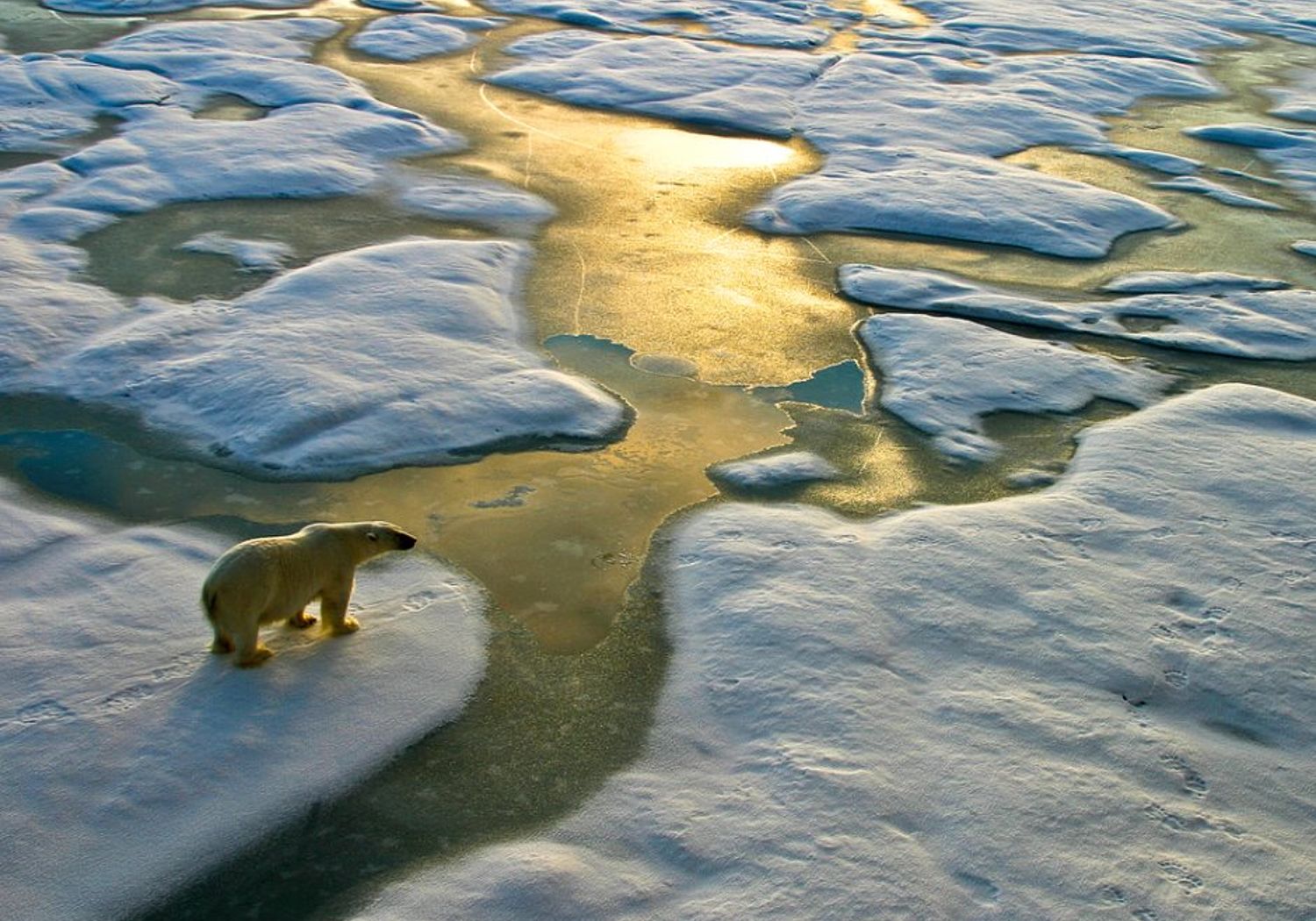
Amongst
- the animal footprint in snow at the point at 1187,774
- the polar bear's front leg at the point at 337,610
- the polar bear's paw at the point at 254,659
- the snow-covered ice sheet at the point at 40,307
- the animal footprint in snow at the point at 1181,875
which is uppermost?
the animal footprint in snow at the point at 1187,774

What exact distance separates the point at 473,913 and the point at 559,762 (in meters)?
0.69

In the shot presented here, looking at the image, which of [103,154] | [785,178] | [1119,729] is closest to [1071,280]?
[785,178]

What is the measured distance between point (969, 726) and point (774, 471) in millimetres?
1925

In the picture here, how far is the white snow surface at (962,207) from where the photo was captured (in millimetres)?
9031

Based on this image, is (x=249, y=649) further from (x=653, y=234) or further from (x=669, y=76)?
(x=669, y=76)

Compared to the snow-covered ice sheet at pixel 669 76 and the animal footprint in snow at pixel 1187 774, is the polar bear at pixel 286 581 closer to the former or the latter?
the animal footprint in snow at pixel 1187 774

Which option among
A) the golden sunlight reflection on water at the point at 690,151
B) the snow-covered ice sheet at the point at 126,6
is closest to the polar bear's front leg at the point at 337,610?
the golden sunlight reflection on water at the point at 690,151

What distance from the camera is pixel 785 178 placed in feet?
33.0

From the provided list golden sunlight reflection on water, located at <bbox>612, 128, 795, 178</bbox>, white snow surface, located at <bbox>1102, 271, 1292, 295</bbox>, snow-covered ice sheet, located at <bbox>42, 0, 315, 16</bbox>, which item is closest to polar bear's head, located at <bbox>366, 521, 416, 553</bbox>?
white snow surface, located at <bbox>1102, 271, 1292, 295</bbox>

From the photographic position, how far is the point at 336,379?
6.14 meters

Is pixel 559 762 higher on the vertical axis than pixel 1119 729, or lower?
lower

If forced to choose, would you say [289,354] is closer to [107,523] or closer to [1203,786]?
[107,523]

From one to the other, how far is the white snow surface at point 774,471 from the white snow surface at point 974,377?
0.73 m

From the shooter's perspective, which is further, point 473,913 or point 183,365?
point 183,365
